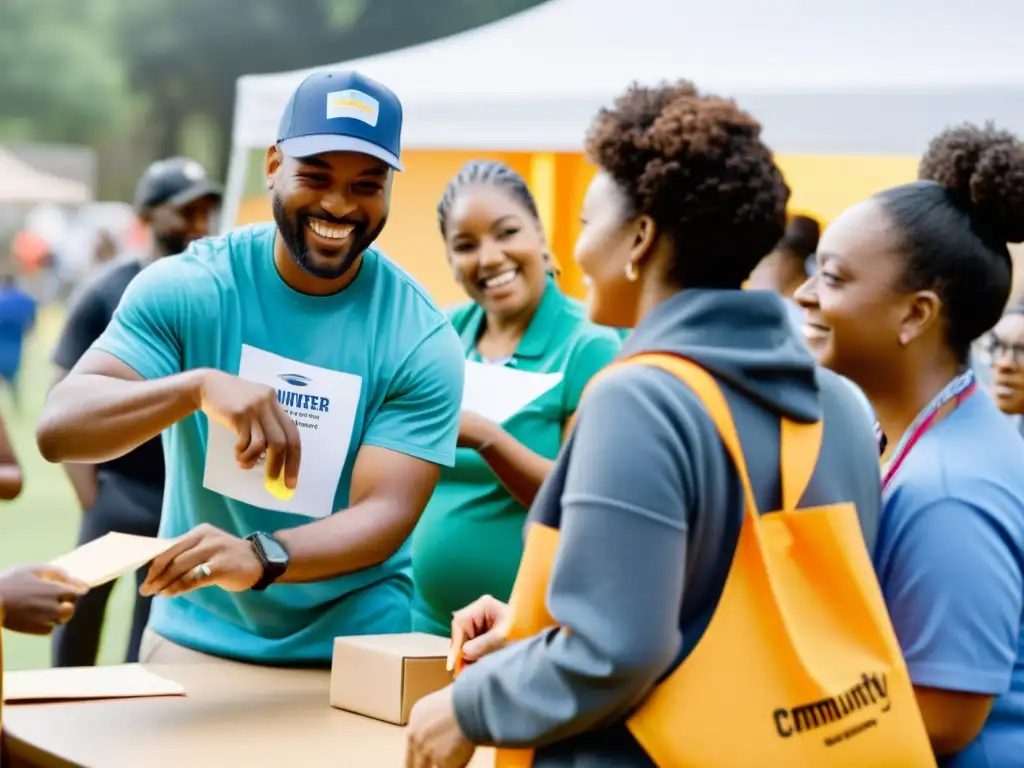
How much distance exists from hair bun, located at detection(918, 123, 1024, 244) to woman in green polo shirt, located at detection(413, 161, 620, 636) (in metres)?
1.13

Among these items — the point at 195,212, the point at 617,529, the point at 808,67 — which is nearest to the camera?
the point at 617,529

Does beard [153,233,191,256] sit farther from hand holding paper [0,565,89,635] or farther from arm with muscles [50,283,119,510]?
hand holding paper [0,565,89,635]

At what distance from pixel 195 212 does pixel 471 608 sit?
11.4 ft

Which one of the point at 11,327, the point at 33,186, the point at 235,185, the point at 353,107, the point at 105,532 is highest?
the point at 33,186

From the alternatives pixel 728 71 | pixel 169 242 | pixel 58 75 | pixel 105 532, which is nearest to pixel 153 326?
pixel 105 532

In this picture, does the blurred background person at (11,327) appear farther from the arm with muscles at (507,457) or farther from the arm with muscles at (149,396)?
the arm with muscles at (149,396)

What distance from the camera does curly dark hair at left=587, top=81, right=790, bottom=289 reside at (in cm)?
170

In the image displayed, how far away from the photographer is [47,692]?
237 cm

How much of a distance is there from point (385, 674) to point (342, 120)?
3.10 ft

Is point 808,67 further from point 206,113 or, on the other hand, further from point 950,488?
point 206,113

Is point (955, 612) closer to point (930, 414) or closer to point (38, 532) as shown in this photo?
point (930, 414)

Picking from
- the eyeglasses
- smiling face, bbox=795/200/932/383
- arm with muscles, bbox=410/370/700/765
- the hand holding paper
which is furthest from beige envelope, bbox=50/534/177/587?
the eyeglasses

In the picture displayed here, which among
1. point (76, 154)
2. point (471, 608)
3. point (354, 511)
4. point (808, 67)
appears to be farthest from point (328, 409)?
point (76, 154)

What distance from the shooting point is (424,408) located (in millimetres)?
2613
